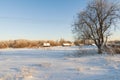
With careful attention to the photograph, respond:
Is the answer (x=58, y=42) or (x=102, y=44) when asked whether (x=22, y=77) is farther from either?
(x=58, y=42)

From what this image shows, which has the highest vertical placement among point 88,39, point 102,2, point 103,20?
point 102,2

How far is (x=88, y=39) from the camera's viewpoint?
2997 centimetres

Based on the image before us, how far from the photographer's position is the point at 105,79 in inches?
414

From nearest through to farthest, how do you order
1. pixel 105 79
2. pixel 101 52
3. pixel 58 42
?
pixel 105 79
pixel 101 52
pixel 58 42

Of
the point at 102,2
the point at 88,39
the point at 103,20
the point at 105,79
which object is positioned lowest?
the point at 105,79

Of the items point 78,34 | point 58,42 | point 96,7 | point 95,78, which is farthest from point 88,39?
point 58,42

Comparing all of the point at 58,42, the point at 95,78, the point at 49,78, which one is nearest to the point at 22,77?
the point at 49,78

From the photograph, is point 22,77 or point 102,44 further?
point 102,44

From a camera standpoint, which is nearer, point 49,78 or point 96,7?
point 49,78

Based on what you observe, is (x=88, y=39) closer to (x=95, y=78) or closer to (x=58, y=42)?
(x=95, y=78)

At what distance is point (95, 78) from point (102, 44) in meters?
18.9

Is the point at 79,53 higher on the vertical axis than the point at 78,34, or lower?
lower

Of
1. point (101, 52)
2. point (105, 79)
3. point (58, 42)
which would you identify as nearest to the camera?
point (105, 79)

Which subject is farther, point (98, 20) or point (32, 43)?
point (32, 43)
